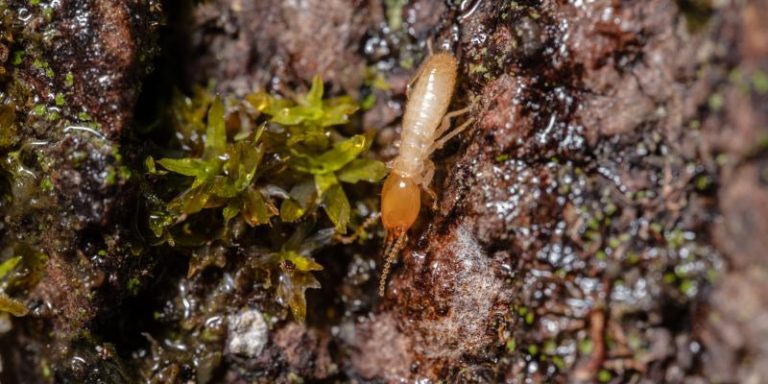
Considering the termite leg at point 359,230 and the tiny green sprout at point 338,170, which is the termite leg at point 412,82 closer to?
the tiny green sprout at point 338,170

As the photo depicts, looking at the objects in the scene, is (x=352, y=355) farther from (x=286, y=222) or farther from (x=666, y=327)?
(x=666, y=327)

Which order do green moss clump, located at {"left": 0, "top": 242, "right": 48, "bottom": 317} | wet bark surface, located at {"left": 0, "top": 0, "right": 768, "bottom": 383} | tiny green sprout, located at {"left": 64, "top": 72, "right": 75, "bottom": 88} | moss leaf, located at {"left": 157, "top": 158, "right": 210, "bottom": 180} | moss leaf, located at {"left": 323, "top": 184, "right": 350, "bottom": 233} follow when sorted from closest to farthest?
wet bark surface, located at {"left": 0, "top": 0, "right": 768, "bottom": 383}, tiny green sprout, located at {"left": 64, "top": 72, "right": 75, "bottom": 88}, moss leaf, located at {"left": 157, "top": 158, "right": 210, "bottom": 180}, green moss clump, located at {"left": 0, "top": 242, "right": 48, "bottom": 317}, moss leaf, located at {"left": 323, "top": 184, "right": 350, "bottom": 233}

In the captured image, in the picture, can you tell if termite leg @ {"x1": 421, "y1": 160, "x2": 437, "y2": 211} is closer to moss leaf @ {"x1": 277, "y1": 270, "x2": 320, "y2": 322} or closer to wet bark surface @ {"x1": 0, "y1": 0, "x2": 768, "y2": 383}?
wet bark surface @ {"x1": 0, "y1": 0, "x2": 768, "y2": 383}

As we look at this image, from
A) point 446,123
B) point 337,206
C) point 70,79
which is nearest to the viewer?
point 70,79

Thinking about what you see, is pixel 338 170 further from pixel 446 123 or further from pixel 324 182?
pixel 446 123

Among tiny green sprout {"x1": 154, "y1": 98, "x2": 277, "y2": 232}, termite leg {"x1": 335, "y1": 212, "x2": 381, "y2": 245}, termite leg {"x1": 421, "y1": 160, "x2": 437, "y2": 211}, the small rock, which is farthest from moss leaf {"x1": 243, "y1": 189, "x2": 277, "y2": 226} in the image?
termite leg {"x1": 421, "y1": 160, "x2": 437, "y2": 211}

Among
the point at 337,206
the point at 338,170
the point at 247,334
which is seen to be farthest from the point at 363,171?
the point at 247,334

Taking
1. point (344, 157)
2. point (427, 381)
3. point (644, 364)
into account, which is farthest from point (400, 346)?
point (644, 364)
